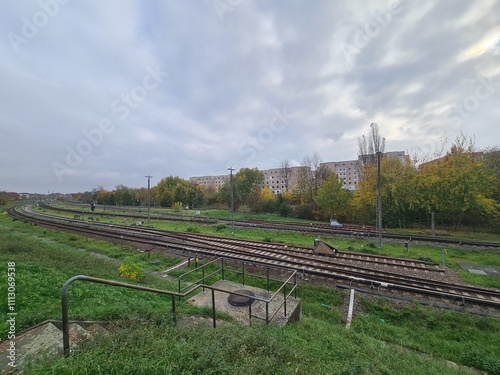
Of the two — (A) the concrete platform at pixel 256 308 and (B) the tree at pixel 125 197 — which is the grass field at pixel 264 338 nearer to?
(A) the concrete platform at pixel 256 308

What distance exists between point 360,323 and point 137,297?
24.1ft

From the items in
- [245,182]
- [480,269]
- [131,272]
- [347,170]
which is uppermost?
[347,170]

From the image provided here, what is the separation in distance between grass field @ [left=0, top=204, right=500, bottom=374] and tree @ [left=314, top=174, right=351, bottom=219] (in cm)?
1986

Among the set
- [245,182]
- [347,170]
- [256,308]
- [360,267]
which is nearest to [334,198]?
[360,267]

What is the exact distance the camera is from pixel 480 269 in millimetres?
12359

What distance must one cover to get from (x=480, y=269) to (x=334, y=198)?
18.2 m

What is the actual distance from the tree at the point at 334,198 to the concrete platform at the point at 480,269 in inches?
666

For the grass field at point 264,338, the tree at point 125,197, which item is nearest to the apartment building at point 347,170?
the tree at point 125,197

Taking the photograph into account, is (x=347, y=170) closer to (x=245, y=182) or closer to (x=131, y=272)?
(x=245, y=182)

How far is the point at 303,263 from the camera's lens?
486 inches

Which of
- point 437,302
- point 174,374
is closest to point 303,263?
point 437,302

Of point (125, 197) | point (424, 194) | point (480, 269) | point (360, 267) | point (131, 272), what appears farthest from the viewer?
point (125, 197)

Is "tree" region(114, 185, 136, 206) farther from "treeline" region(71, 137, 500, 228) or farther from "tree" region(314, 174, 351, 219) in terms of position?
"tree" region(314, 174, 351, 219)

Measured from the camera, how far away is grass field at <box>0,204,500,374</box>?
9.45 ft
